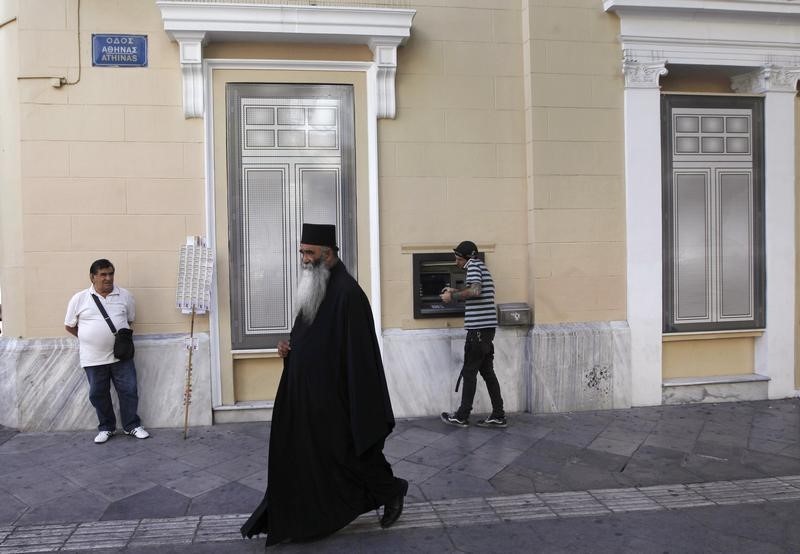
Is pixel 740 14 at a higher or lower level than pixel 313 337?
higher

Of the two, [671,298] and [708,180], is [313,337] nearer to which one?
[671,298]

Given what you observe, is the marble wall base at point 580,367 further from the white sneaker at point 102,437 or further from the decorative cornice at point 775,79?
the white sneaker at point 102,437

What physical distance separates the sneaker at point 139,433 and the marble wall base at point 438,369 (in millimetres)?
2434

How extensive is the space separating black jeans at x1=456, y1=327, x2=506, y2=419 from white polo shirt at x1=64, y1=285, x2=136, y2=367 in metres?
3.37

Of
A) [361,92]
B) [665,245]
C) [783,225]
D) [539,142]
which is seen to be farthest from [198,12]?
[783,225]

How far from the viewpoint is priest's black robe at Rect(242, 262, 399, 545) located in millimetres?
4012

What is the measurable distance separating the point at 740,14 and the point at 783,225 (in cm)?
245

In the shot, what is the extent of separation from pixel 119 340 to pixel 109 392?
56 centimetres

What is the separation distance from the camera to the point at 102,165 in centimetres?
655

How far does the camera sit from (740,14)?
7.34 m

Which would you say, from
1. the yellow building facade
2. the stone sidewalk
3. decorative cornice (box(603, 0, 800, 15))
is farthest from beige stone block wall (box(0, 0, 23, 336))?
decorative cornice (box(603, 0, 800, 15))

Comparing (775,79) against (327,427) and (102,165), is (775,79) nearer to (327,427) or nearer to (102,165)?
(327,427)

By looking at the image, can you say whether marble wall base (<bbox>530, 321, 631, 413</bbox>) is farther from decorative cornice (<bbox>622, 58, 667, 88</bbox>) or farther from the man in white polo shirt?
the man in white polo shirt

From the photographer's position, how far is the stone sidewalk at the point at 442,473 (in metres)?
4.44
